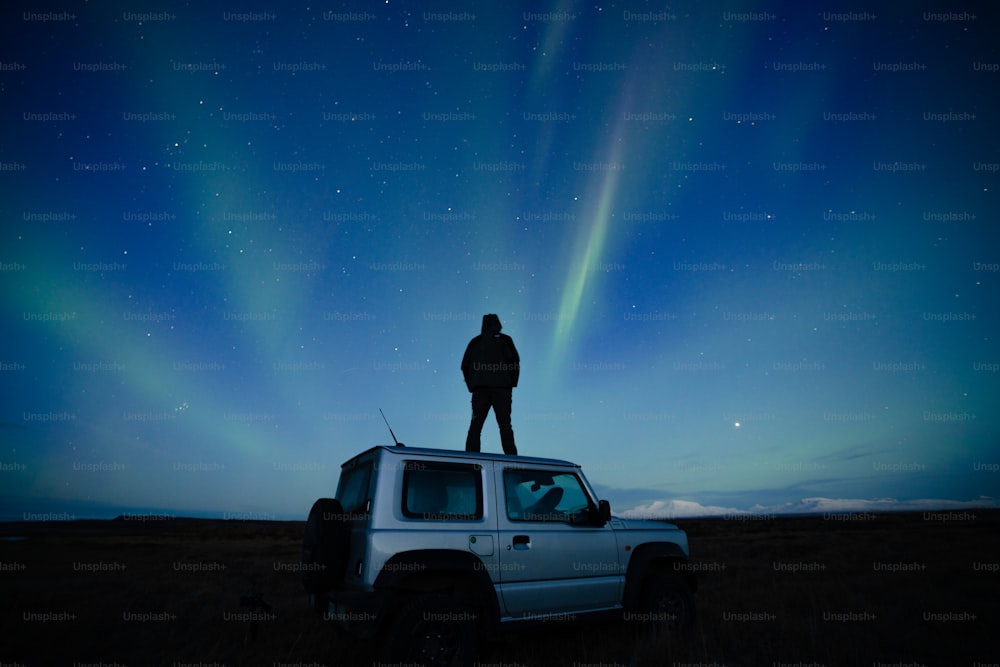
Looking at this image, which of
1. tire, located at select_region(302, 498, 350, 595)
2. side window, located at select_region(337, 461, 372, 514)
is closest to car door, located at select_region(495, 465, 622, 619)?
side window, located at select_region(337, 461, 372, 514)

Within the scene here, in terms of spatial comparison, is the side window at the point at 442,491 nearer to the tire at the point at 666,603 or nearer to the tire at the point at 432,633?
the tire at the point at 432,633

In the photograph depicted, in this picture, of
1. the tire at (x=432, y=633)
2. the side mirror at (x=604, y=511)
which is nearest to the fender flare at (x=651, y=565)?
the side mirror at (x=604, y=511)

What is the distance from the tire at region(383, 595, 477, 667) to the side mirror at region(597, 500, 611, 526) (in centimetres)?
167

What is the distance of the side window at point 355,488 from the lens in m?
4.79

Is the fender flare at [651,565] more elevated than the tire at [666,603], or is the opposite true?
the fender flare at [651,565]

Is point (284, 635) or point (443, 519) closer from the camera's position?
point (443, 519)

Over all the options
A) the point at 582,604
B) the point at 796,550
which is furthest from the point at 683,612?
the point at 796,550

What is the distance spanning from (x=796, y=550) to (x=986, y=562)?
26.2ft

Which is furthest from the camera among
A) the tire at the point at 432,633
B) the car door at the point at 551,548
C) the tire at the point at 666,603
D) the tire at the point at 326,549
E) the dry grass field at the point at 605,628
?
the tire at the point at 666,603

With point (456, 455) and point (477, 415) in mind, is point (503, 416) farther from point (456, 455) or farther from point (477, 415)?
point (456, 455)

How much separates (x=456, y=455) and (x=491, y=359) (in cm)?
339

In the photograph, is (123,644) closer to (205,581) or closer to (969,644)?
(205,581)

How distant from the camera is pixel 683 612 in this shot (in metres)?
6.12

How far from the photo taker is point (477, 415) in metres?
8.26
